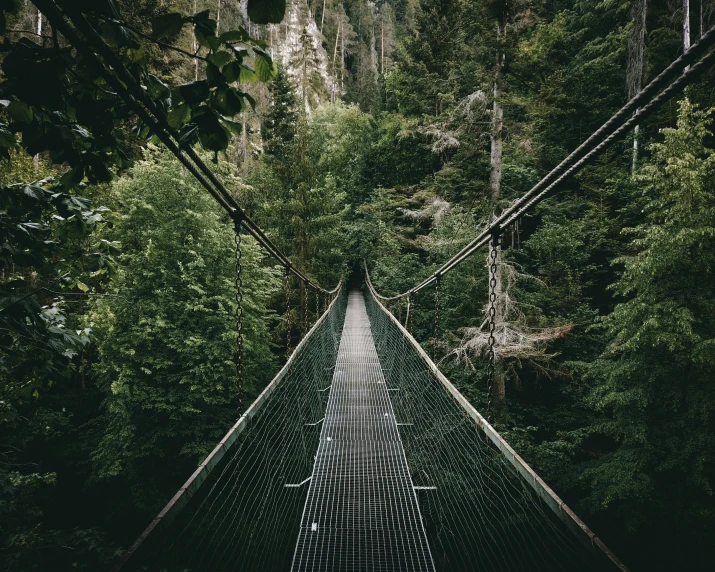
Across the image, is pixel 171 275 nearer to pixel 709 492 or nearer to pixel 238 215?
pixel 238 215

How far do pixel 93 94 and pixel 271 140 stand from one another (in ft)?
48.6

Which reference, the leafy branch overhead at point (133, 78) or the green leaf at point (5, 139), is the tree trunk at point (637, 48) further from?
the green leaf at point (5, 139)

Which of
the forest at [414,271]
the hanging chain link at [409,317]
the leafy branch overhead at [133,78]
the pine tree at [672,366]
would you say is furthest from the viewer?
the pine tree at [672,366]

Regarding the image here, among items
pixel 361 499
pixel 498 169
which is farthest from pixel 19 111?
pixel 498 169

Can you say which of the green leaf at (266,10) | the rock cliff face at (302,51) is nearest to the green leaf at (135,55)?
the green leaf at (266,10)

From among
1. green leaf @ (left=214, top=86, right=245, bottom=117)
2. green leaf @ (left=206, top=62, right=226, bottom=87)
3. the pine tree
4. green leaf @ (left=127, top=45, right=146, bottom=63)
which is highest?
green leaf @ (left=127, top=45, right=146, bottom=63)

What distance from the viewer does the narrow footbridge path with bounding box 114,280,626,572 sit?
104 centimetres

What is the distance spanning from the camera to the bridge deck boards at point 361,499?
6.43 feet

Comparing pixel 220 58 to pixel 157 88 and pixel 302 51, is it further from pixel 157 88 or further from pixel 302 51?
pixel 302 51

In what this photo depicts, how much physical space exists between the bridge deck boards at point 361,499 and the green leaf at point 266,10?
7.35ft

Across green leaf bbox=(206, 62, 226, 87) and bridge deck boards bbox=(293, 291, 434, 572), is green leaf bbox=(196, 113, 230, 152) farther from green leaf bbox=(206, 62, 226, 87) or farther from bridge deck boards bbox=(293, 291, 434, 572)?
bridge deck boards bbox=(293, 291, 434, 572)

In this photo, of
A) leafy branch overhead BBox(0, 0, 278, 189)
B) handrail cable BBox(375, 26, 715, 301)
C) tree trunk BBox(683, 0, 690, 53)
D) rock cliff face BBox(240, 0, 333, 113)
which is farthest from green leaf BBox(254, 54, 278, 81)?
rock cliff face BBox(240, 0, 333, 113)

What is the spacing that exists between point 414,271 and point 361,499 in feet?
25.6

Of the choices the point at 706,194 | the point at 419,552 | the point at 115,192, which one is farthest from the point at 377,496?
the point at 115,192
